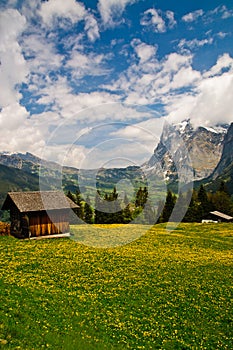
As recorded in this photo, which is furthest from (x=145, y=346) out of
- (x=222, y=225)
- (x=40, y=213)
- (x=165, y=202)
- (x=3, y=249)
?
(x=165, y=202)

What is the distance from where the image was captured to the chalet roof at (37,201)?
47547 mm


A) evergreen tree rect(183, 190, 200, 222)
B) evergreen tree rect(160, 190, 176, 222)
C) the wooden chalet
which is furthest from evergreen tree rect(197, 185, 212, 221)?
evergreen tree rect(160, 190, 176, 222)

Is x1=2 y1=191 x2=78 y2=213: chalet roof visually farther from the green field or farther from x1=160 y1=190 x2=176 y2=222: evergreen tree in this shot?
x1=160 y1=190 x2=176 y2=222: evergreen tree

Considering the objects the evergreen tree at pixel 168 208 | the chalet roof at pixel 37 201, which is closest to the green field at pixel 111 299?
the chalet roof at pixel 37 201

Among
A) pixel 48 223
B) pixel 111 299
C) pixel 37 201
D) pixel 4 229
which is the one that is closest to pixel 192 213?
pixel 48 223

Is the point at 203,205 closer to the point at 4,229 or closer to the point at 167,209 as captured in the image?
the point at 167,209

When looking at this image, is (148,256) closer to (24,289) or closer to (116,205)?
(24,289)

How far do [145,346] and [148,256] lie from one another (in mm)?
21499

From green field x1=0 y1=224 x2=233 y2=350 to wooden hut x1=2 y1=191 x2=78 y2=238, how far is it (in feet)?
26.8

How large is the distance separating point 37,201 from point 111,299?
1191 inches

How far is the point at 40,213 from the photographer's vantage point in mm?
48531

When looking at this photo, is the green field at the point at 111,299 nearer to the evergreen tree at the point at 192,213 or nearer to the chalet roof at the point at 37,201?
Result: the chalet roof at the point at 37,201

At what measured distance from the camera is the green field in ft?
55.4

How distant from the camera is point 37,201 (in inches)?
1951
